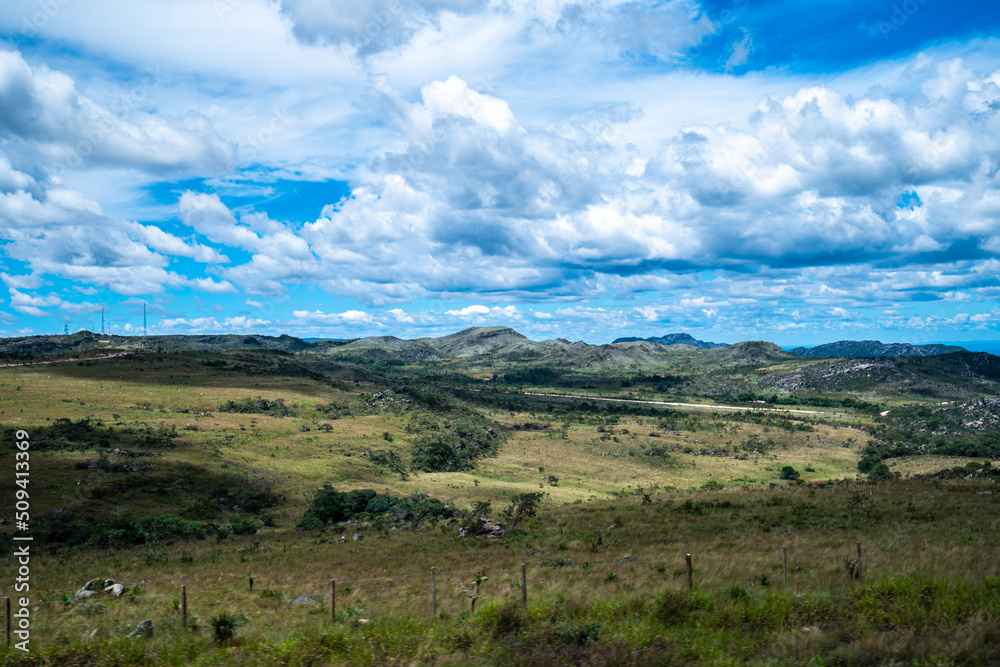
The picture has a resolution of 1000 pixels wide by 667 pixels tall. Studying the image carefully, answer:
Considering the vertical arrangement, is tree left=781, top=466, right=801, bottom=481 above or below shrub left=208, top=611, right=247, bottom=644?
below

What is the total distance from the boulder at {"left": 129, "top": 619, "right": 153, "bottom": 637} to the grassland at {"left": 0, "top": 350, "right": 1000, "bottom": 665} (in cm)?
40

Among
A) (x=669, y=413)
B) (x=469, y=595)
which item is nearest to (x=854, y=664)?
(x=469, y=595)

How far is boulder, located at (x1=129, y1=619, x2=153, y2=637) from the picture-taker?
14.4 metres

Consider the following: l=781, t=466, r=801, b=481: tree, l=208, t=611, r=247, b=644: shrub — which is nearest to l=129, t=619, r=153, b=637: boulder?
l=208, t=611, r=247, b=644: shrub

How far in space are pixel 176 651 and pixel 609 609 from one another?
35.1ft

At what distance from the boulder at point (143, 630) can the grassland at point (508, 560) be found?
0.40 m

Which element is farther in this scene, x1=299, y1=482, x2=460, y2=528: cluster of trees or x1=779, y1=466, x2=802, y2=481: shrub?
x1=779, y1=466, x2=802, y2=481: shrub

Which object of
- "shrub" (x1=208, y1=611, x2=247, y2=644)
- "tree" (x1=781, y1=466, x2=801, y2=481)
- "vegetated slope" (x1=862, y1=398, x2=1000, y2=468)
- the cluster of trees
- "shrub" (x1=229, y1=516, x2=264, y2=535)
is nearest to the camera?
"shrub" (x1=208, y1=611, x2=247, y2=644)

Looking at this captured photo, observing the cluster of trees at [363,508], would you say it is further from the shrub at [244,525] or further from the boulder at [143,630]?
the boulder at [143,630]

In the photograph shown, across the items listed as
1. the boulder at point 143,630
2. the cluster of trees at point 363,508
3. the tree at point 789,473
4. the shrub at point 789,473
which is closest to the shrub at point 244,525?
the cluster of trees at point 363,508

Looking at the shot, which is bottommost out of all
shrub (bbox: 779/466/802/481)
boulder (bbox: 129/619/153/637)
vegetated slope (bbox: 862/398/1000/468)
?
vegetated slope (bbox: 862/398/1000/468)

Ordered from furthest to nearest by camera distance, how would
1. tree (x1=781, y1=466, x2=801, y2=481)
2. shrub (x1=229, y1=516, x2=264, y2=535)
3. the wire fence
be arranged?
tree (x1=781, y1=466, x2=801, y2=481) < shrub (x1=229, y1=516, x2=264, y2=535) < the wire fence

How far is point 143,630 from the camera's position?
14.7 m

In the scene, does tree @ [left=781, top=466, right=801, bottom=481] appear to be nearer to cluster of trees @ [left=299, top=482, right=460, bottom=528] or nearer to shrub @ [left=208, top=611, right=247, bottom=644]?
cluster of trees @ [left=299, top=482, right=460, bottom=528]
